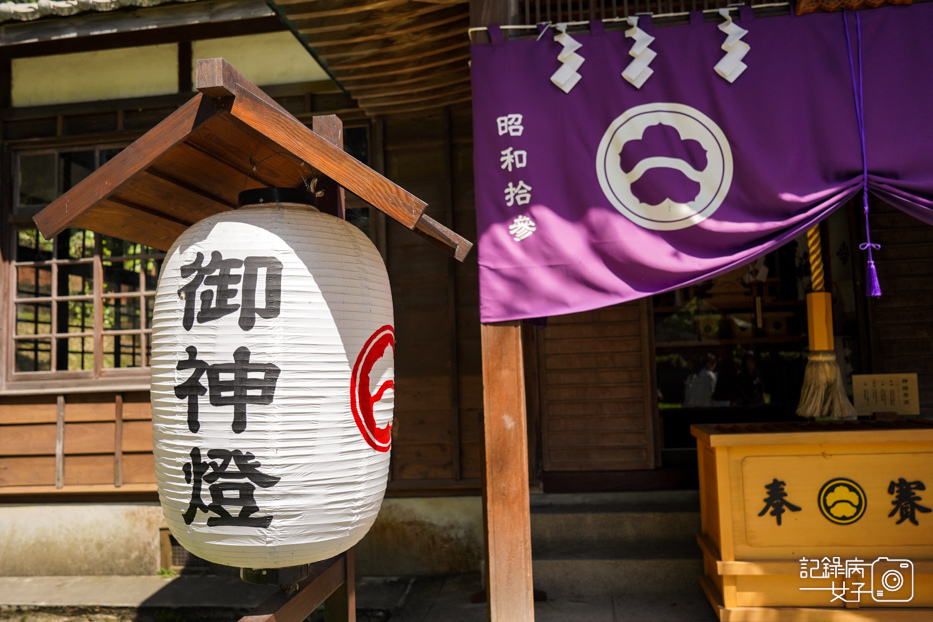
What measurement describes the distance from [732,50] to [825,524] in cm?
358

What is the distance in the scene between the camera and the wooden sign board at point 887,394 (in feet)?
18.9

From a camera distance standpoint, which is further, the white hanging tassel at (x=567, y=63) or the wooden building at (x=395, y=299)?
the wooden building at (x=395, y=299)

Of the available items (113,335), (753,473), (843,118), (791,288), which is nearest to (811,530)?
(753,473)

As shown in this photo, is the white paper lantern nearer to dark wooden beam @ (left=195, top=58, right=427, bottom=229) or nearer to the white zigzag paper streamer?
dark wooden beam @ (left=195, top=58, right=427, bottom=229)

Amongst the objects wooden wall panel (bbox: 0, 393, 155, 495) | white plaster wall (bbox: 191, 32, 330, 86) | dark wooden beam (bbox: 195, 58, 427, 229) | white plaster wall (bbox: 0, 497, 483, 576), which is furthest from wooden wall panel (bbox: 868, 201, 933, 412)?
wooden wall panel (bbox: 0, 393, 155, 495)

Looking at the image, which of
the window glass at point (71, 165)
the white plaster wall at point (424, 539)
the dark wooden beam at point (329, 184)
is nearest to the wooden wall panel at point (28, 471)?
the window glass at point (71, 165)

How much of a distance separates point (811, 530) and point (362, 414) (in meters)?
3.67

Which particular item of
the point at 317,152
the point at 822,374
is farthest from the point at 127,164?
the point at 822,374

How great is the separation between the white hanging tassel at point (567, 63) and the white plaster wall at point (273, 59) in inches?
140

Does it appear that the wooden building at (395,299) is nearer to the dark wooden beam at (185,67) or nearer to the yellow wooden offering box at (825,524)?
the dark wooden beam at (185,67)

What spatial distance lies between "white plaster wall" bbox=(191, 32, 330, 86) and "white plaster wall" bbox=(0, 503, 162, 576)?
499 centimetres

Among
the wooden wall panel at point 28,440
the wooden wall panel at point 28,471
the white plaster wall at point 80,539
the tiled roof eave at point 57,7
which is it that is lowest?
the white plaster wall at point 80,539

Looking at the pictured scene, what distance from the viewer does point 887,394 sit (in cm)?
582

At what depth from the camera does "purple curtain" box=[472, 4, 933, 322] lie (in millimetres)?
4148
